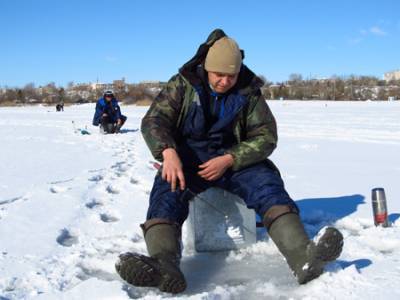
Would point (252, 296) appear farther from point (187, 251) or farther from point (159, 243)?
point (187, 251)

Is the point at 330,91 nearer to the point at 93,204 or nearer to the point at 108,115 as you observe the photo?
the point at 108,115

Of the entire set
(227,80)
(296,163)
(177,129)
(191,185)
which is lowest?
(296,163)

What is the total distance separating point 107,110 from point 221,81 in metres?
9.59

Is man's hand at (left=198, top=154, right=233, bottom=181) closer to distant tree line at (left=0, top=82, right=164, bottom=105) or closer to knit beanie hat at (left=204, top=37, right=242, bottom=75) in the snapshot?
knit beanie hat at (left=204, top=37, right=242, bottom=75)

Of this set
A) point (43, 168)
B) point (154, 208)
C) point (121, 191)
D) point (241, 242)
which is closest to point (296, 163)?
point (121, 191)

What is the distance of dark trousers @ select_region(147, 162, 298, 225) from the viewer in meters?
2.53

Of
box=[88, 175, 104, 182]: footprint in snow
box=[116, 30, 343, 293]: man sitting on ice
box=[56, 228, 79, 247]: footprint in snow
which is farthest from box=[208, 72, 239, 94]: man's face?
box=[88, 175, 104, 182]: footprint in snow

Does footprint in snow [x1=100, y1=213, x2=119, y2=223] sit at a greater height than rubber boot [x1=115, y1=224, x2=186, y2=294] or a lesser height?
lesser

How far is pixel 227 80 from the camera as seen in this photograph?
8.95 feet

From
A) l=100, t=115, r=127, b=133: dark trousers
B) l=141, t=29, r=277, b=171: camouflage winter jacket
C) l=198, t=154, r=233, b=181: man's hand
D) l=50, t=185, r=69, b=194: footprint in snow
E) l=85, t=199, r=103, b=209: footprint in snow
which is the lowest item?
l=85, t=199, r=103, b=209: footprint in snow

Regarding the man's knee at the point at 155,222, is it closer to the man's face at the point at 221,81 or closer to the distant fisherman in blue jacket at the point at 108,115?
the man's face at the point at 221,81

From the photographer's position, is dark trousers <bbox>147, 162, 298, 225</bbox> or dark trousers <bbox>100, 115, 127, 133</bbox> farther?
dark trousers <bbox>100, 115, 127, 133</bbox>

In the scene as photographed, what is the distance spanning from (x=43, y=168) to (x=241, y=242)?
4.26 meters

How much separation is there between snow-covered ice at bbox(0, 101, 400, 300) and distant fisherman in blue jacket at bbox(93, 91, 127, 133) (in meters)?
4.65
